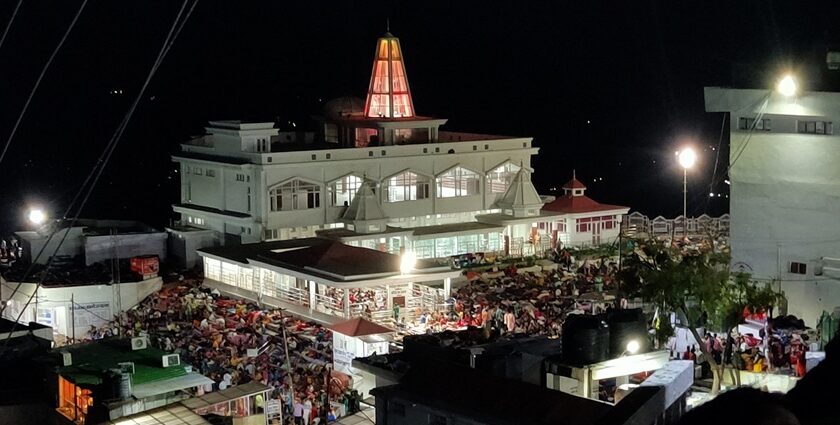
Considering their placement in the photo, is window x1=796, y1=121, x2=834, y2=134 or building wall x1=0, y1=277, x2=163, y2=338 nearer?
window x1=796, y1=121, x2=834, y2=134

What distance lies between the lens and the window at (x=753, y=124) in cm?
1741

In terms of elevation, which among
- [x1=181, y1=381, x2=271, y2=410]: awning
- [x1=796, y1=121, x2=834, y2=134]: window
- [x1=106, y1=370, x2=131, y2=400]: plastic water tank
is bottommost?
[x1=181, y1=381, x2=271, y2=410]: awning

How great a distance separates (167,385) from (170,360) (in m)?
0.77

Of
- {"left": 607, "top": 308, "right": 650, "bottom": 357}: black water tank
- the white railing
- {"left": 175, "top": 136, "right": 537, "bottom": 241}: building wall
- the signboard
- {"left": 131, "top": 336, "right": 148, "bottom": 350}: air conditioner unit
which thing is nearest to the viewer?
{"left": 607, "top": 308, "right": 650, "bottom": 357}: black water tank

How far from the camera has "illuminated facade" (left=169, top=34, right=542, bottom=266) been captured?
89.7 feet

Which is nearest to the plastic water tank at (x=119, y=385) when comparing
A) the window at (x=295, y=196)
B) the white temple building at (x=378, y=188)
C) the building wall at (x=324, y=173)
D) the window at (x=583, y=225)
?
the white temple building at (x=378, y=188)

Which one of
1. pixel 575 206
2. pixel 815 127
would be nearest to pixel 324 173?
pixel 575 206

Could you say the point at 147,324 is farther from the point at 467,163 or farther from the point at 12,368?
the point at 467,163

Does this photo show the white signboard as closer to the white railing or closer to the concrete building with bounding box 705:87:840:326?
the concrete building with bounding box 705:87:840:326

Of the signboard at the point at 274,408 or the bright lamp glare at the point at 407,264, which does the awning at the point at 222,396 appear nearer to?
the signboard at the point at 274,408

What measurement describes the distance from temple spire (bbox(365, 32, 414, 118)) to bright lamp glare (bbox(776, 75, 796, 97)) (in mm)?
16746

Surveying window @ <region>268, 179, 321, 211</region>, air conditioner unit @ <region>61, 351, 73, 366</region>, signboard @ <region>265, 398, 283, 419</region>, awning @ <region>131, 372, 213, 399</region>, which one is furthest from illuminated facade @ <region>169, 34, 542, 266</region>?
awning @ <region>131, 372, 213, 399</region>

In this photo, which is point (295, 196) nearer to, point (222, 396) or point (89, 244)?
point (89, 244)

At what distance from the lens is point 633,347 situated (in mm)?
9578
